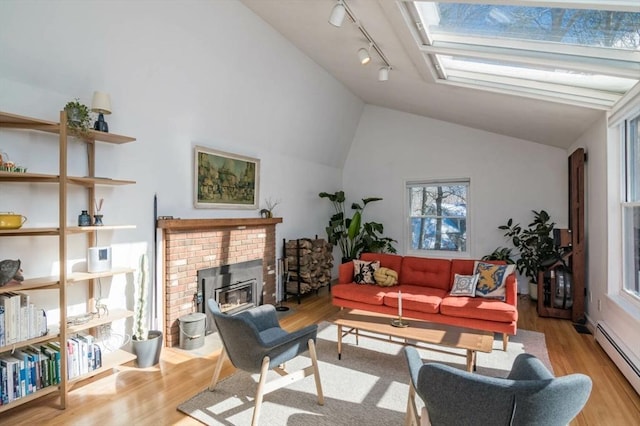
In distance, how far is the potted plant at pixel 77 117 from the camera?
2.61 meters

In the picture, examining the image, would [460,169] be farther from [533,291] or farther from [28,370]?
[28,370]

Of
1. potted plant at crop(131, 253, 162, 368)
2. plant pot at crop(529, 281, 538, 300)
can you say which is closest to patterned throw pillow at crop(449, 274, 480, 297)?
plant pot at crop(529, 281, 538, 300)

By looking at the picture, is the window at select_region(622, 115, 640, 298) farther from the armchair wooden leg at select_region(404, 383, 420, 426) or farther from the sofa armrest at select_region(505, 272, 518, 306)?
the armchair wooden leg at select_region(404, 383, 420, 426)

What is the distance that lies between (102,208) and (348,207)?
4979mm

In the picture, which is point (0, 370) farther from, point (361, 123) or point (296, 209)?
point (361, 123)

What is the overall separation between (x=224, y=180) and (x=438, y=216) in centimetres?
412

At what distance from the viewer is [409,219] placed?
6.72 metres

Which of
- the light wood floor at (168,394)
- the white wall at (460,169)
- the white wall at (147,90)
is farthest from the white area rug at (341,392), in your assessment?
the white wall at (460,169)

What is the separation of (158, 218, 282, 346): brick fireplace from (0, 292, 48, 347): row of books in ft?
3.99

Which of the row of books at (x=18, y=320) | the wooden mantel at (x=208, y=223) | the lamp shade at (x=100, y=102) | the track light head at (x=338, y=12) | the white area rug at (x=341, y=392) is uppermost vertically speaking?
the track light head at (x=338, y=12)

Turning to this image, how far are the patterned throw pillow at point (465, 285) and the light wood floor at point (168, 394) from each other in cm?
92

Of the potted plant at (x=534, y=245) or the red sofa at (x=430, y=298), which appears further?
the potted plant at (x=534, y=245)

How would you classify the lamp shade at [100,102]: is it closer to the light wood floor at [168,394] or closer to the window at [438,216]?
the light wood floor at [168,394]

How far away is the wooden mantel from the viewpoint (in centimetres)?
353
